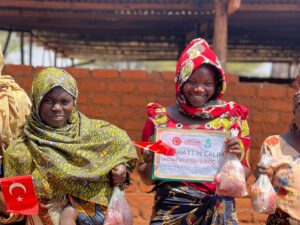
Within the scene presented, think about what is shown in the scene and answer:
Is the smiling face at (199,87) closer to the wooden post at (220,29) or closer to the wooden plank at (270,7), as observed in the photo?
the wooden post at (220,29)

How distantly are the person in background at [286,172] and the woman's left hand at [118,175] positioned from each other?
815 mm

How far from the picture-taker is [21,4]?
25.2 feet

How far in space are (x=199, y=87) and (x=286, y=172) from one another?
76cm

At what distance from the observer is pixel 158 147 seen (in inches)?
153

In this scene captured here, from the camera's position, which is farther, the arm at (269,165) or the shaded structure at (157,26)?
the shaded structure at (157,26)

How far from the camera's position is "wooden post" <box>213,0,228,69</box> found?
7451mm

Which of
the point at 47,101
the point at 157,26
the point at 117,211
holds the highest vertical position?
the point at 157,26

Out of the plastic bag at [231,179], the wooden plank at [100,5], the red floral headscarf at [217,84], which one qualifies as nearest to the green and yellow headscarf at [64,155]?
the red floral headscarf at [217,84]

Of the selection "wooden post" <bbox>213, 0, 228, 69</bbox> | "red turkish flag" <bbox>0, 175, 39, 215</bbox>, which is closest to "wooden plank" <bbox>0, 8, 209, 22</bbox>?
"wooden post" <bbox>213, 0, 228, 69</bbox>

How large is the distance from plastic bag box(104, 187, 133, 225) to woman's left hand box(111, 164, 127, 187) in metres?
0.04

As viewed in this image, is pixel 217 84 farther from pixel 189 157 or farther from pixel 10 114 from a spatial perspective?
pixel 10 114

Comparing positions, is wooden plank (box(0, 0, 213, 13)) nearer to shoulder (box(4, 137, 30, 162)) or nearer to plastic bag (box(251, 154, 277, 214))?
shoulder (box(4, 137, 30, 162))

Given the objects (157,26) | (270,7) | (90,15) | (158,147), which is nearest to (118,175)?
(158,147)

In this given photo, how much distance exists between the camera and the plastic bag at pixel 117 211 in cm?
392
